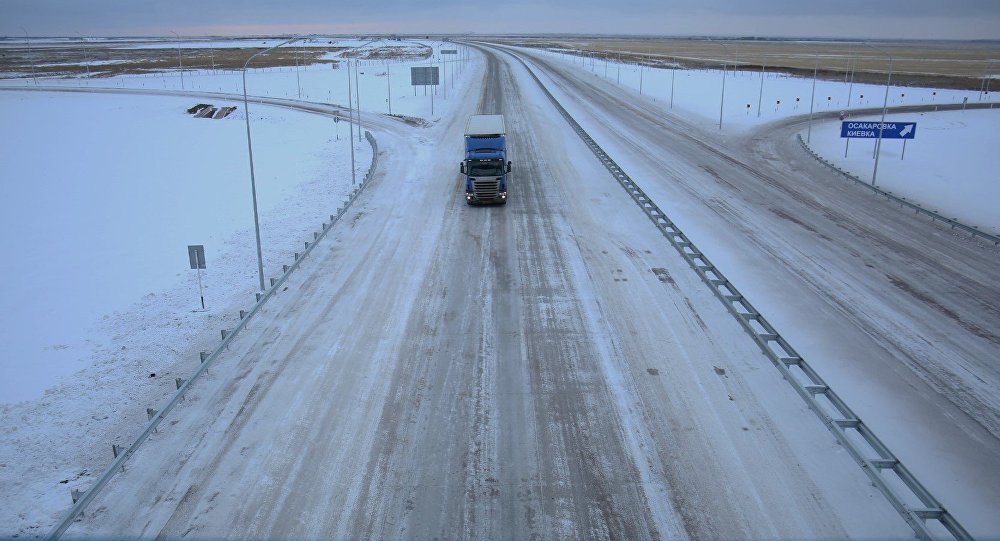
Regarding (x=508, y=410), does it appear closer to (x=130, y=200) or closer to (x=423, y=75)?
(x=130, y=200)

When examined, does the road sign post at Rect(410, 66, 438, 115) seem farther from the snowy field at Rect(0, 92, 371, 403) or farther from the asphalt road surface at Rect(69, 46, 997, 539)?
the asphalt road surface at Rect(69, 46, 997, 539)

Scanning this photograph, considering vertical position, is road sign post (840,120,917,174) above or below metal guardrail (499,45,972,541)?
above

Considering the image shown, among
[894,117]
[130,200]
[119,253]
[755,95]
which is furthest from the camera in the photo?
[755,95]

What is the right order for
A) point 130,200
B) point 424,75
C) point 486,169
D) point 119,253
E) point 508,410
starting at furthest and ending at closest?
1. point 424,75
2. point 130,200
3. point 486,169
4. point 119,253
5. point 508,410

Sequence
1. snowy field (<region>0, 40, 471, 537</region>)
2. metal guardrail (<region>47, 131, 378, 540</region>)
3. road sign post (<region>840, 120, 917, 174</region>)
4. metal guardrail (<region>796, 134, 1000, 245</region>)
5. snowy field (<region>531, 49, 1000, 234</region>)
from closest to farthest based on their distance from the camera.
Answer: metal guardrail (<region>47, 131, 378, 540</region>)
snowy field (<region>0, 40, 471, 537</region>)
metal guardrail (<region>796, 134, 1000, 245</region>)
snowy field (<region>531, 49, 1000, 234</region>)
road sign post (<region>840, 120, 917, 174</region>)

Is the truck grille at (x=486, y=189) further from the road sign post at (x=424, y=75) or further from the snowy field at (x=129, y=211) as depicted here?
the road sign post at (x=424, y=75)

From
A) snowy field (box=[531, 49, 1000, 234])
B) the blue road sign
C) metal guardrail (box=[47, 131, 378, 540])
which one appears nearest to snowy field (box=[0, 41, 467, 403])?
metal guardrail (box=[47, 131, 378, 540])

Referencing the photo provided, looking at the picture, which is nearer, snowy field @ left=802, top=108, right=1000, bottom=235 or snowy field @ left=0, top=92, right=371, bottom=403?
snowy field @ left=0, top=92, right=371, bottom=403

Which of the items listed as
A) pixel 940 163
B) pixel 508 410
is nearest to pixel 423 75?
pixel 940 163

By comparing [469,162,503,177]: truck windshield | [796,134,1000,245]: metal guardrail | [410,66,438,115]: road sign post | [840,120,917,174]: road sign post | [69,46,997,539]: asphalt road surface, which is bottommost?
[69,46,997,539]: asphalt road surface
